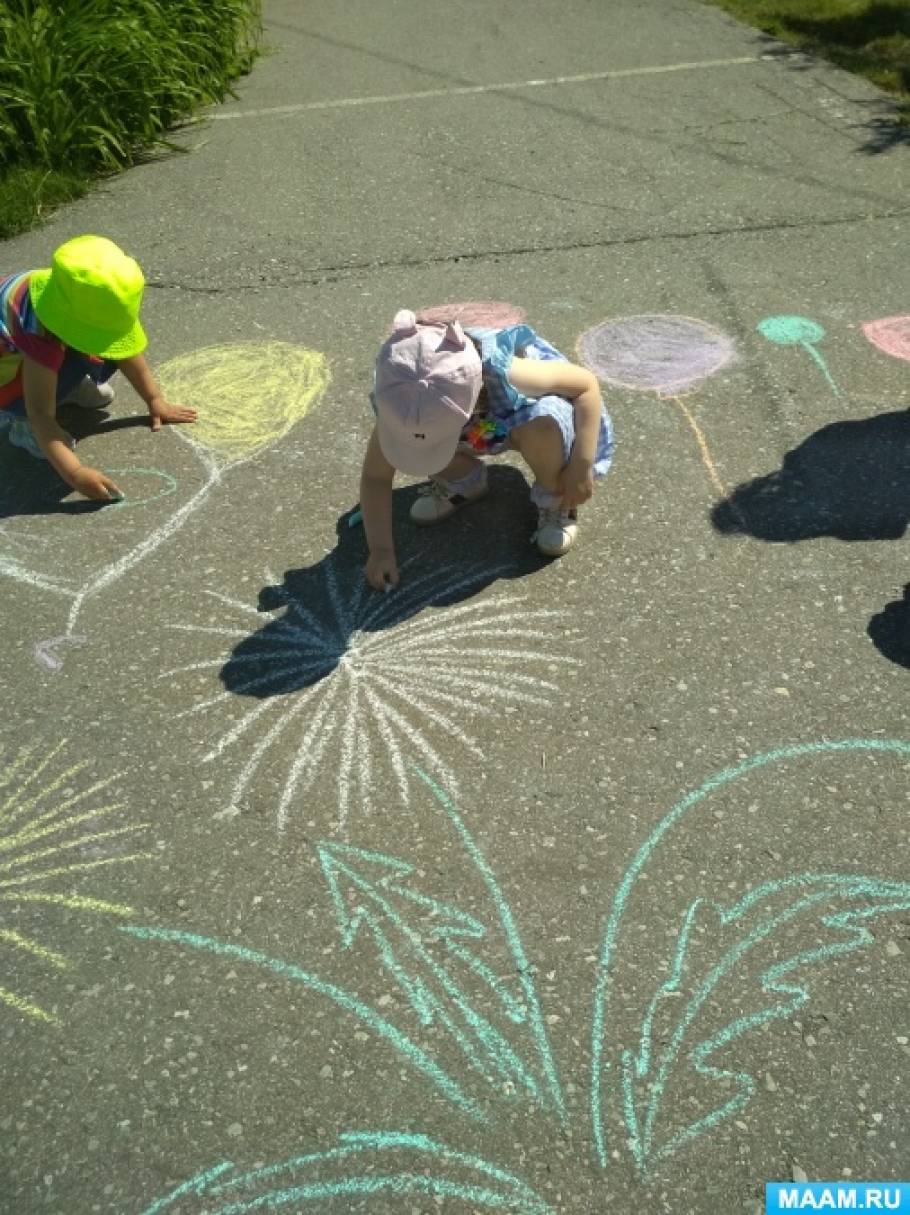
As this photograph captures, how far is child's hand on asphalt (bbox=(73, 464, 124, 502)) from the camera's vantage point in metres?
3.22

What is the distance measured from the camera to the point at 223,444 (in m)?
3.56

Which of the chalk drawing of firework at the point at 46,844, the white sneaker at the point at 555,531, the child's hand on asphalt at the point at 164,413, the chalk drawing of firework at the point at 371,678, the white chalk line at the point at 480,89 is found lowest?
the chalk drawing of firework at the point at 46,844

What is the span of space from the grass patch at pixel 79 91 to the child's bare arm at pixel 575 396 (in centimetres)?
388

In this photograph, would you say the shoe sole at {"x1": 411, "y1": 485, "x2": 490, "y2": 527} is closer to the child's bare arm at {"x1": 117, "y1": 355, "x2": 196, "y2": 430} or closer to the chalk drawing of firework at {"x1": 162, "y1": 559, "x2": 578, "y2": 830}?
the chalk drawing of firework at {"x1": 162, "y1": 559, "x2": 578, "y2": 830}

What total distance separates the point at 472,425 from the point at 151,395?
4.61ft

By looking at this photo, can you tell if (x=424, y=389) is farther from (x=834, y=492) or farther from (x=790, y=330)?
(x=790, y=330)

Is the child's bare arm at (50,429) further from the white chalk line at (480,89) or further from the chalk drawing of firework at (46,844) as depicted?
the white chalk line at (480,89)

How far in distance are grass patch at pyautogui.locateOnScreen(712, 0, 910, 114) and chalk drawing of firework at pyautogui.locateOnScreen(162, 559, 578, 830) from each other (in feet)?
15.7

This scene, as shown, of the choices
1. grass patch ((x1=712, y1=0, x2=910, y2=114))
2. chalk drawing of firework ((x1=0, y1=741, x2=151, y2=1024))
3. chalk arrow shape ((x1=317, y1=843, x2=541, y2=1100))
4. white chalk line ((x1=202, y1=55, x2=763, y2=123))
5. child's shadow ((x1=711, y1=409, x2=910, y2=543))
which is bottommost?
chalk drawing of firework ((x1=0, y1=741, x2=151, y2=1024))

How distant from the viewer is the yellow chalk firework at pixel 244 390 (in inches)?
141

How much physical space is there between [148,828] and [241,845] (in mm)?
223

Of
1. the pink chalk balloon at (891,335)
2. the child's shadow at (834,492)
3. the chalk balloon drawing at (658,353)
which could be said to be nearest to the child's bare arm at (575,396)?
the child's shadow at (834,492)

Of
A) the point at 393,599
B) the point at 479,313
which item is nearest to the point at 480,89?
the point at 479,313

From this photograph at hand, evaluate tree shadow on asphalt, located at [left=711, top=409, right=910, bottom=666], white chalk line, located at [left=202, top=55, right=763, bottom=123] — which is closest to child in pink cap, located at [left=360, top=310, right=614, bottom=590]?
tree shadow on asphalt, located at [left=711, top=409, right=910, bottom=666]
